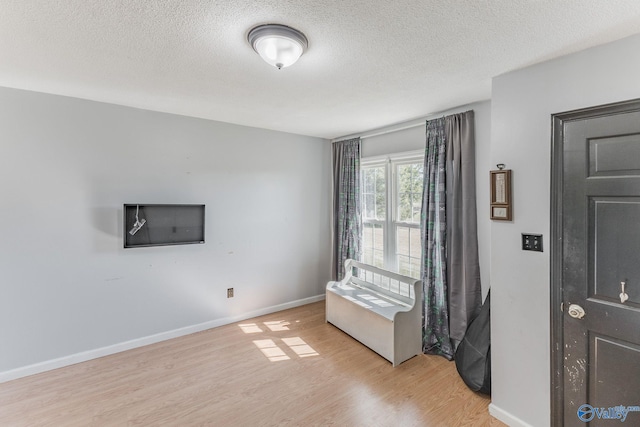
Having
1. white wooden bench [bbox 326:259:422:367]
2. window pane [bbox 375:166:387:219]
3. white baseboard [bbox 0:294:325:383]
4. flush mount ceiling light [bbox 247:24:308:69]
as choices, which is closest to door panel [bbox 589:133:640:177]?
white wooden bench [bbox 326:259:422:367]

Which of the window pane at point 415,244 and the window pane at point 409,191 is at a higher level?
the window pane at point 409,191

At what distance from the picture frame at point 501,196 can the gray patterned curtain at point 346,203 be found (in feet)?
6.58

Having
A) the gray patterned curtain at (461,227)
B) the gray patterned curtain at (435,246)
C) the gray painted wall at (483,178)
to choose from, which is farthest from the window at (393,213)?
the gray painted wall at (483,178)

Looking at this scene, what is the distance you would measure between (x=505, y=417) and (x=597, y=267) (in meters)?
1.21

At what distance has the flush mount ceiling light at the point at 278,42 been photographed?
150 centimetres

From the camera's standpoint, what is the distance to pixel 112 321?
285cm

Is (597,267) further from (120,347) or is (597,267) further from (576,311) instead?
(120,347)

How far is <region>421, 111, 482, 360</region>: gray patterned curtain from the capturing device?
2.67 metres

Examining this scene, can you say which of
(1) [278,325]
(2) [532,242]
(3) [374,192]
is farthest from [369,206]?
(2) [532,242]

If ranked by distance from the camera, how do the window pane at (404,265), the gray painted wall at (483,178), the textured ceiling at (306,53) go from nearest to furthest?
the textured ceiling at (306,53) < the gray painted wall at (483,178) < the window pane at (404,265)

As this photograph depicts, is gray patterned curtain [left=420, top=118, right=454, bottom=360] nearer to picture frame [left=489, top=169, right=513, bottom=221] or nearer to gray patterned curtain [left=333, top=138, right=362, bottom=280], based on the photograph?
picture frame [left=489, top=169, right=513, bottom=221]

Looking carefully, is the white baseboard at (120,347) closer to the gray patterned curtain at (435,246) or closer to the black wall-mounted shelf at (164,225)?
the black wall-mounted shelf at (164,225)

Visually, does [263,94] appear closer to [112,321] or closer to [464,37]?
[464,37]

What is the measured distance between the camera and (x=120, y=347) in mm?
2883
